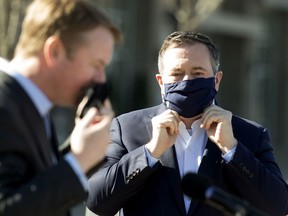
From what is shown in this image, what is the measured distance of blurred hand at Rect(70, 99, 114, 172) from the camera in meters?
2.68

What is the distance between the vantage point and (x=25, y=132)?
8.67ft

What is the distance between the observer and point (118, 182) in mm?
3660

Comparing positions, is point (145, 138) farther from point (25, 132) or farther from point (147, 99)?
point (147, 99)

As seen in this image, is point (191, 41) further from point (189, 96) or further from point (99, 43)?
point (99, 43)

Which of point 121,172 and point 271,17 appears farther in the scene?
point 271,17

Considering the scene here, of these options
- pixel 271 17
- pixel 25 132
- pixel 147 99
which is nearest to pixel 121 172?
pixel 25 132

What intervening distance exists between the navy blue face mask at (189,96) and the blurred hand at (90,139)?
1.05 meters

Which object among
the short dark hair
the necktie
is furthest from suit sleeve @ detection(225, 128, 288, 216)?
the necktie

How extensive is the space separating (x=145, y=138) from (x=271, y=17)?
1931 centimetres

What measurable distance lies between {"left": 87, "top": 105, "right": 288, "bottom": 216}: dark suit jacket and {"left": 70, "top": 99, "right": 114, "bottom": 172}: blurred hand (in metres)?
0.94

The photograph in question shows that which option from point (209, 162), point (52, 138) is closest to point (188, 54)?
point (209, 162)

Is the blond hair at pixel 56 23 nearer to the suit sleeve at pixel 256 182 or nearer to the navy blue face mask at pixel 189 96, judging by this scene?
the navy blue face mask at pixel 189 96

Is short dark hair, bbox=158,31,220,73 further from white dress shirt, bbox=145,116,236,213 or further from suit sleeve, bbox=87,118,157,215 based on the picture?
suit sleeve, bbox=87,118,157,215

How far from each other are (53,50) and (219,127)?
1226mm
